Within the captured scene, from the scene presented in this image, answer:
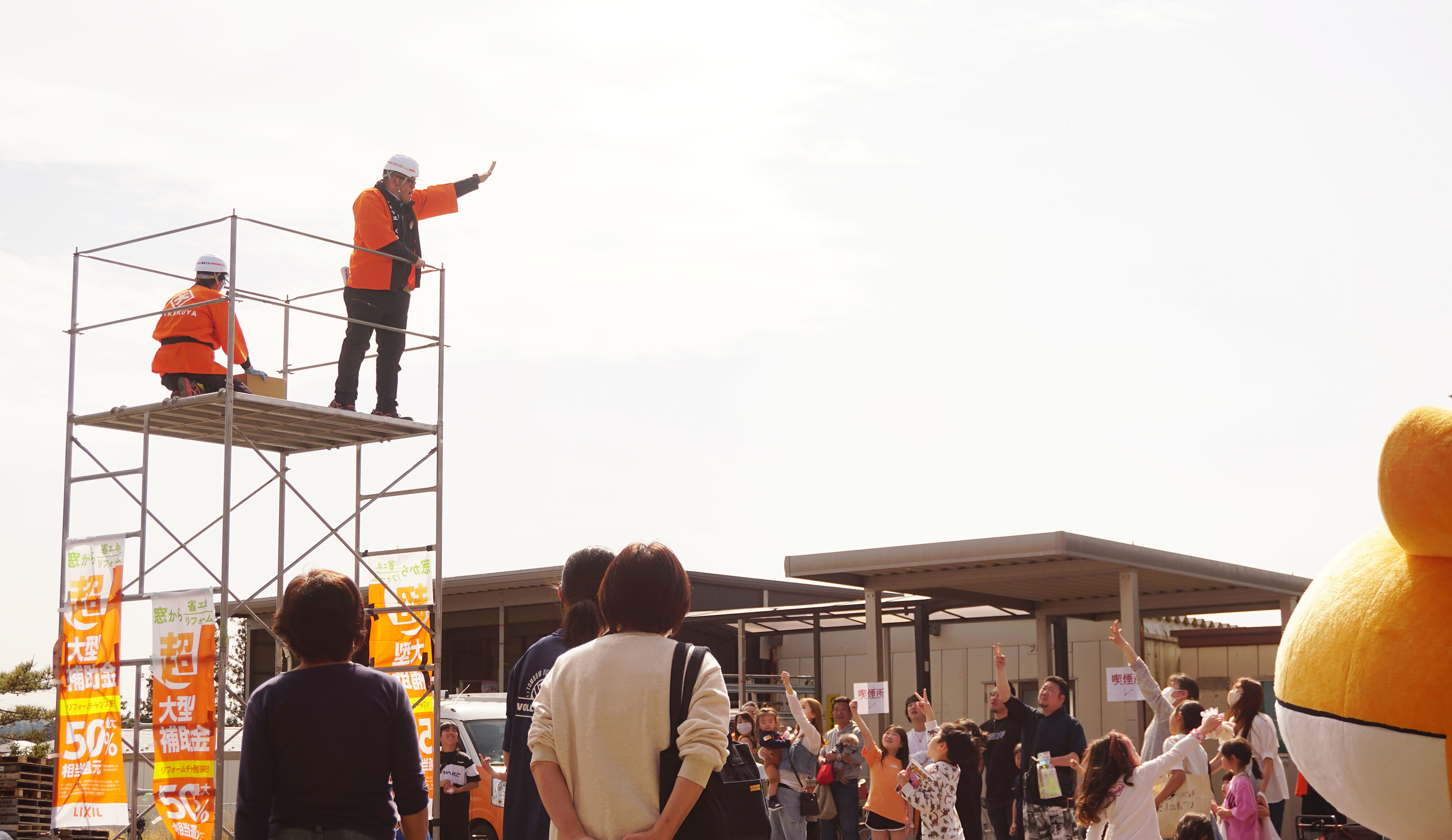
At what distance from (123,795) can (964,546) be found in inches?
344

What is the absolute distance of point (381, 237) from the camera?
10898 millimetres

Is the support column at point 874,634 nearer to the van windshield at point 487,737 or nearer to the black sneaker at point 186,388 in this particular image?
the van windshield at point 487,737

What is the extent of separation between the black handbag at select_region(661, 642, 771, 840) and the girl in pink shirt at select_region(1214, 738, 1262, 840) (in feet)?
17.9

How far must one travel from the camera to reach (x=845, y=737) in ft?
42.3

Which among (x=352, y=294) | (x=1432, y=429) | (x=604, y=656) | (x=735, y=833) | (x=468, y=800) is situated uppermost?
(x=352, y=294)

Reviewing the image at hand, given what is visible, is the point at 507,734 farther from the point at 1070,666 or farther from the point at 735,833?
the point at 1070,666

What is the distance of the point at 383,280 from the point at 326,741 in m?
7.41

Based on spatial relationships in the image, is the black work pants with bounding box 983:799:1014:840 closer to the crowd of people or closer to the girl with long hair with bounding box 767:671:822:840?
the girl with long hair with bounding box 767:671:822:840

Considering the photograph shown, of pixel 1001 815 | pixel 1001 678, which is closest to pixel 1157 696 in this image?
pixel 1001 678

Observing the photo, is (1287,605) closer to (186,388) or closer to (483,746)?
(483,746)

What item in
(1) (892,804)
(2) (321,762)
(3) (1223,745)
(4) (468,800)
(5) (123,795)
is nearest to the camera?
(2) (321,762)

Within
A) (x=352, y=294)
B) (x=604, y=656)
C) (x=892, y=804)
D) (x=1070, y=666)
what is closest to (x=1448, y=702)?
(x=604, y=656)

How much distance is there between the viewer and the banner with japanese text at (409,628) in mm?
11453

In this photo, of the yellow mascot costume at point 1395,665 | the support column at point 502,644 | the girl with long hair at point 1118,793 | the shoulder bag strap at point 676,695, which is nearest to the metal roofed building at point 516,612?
the support column at point 502,644
